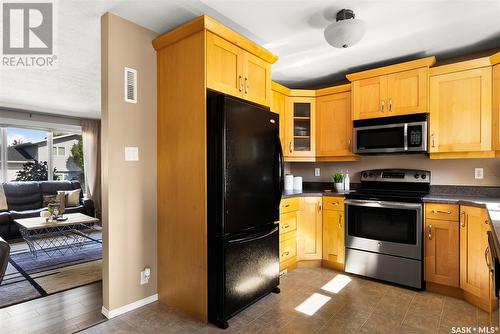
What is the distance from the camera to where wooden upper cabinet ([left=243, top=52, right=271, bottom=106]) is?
101 inches

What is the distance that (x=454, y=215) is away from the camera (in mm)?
2611

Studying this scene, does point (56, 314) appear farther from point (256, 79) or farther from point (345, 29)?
A: point (345, 29)

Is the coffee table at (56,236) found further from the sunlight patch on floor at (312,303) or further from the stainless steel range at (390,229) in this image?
the stainless steel range at (390,229)

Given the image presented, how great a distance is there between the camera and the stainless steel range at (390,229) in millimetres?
2783

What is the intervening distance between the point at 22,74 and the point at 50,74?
13.0 inches

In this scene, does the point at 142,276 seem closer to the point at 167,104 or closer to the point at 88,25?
the point at 167,104

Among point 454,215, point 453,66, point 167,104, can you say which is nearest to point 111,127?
point 167,104

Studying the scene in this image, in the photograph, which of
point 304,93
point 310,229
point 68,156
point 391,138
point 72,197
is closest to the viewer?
point 391,138

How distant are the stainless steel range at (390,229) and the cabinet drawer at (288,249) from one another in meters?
0.60

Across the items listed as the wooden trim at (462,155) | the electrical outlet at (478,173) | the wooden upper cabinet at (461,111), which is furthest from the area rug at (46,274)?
the electrical outlet at (478,173)

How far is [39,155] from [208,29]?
19.6 feet

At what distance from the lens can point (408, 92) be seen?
120 inches

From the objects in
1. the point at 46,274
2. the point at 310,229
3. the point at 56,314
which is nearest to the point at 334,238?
the point at 310,229

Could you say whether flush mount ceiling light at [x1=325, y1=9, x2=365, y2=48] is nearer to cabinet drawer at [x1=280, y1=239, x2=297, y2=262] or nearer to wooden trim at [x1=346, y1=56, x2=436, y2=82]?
wooden trim at [x1=346, y1=56, x2=436, y2=82]
